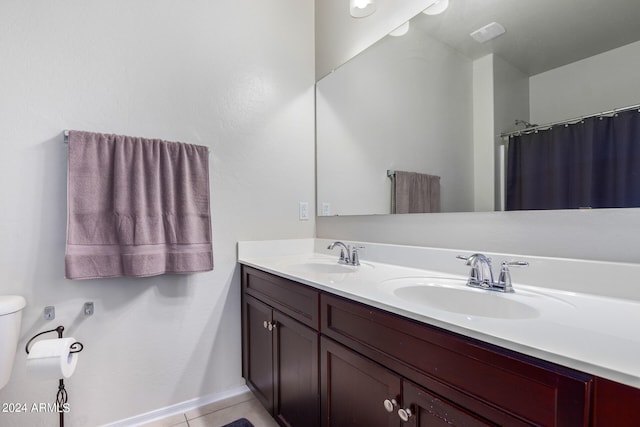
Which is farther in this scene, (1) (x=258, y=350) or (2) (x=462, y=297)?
(1) (x=258, y=350)

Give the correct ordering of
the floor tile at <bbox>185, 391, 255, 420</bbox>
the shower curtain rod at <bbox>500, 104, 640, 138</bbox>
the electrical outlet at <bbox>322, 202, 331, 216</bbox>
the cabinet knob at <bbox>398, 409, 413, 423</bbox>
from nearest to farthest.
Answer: the cabinet knob at <bbox>398, 409, 413, 423</bbox>, the shower curtain rod at <bbox>500, 104, 640, 138</bbox>, the floor tile at <bbox>185, 391, 255, 420</bbox>, the electrical outlet at <bbox>322, 202, 331, 216</bbox>

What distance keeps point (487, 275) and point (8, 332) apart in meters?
1.78

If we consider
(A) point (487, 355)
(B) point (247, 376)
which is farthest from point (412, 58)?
(B) point (247, 376)

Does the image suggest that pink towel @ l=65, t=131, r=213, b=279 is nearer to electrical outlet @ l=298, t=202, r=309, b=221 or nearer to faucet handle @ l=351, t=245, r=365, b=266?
electrical outlet @ l=298, t=202, r=309, b=221

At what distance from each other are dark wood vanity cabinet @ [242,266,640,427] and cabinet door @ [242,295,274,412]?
10mm

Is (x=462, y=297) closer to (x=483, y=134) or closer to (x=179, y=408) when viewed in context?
(x=483, y=134)

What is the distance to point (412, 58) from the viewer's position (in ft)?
5.00

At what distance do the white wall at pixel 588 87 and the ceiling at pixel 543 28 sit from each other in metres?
0.03

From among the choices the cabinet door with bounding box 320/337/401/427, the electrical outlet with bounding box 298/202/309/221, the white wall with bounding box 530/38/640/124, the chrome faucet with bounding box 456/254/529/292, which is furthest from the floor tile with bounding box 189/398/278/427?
the white wall with bounding box 530/38/640/124

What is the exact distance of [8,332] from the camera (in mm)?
1163

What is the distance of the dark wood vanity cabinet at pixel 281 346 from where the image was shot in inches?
46.9

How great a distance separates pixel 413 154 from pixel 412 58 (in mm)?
478

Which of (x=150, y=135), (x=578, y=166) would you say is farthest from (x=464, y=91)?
(x=150, y=135)

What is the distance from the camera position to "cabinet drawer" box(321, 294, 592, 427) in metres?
0.52
